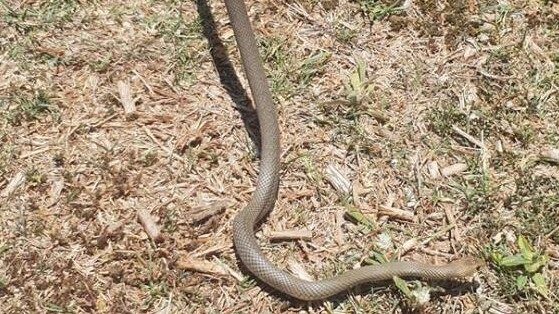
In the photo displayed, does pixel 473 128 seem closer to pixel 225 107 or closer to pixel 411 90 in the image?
pixel 411 90

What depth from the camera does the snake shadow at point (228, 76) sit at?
5.15 metres

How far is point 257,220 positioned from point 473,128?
1.88 metres

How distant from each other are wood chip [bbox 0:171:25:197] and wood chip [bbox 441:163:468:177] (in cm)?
301

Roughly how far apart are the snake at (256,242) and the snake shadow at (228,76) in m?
0.20

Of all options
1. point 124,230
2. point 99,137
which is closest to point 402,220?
point 124,230

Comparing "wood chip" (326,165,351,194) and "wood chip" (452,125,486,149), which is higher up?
"wood chip" (326,165,351,194)

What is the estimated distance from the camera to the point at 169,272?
4.42 m

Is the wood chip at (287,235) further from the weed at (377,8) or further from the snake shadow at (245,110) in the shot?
the weed at (377,8)

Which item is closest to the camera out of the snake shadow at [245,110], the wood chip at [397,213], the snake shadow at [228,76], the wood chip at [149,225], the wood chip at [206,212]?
the snake shadow at [245,110]

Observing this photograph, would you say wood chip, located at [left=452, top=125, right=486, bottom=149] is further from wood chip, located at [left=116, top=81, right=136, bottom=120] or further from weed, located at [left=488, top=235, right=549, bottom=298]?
wood chip, located at [left=116, top=81, right=136, bottom=120]

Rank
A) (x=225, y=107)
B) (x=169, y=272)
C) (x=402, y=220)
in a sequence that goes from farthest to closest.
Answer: (x=225, y=107)
(x=402, y=220)
(x=169, y=272)

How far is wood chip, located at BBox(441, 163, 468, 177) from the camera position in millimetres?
5066

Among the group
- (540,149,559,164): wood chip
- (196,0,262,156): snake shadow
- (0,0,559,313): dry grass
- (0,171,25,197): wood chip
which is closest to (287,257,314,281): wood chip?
(0,0,559,313): dry grass

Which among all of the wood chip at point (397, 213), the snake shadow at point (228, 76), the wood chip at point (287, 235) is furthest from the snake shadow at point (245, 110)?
the wood chip at point (397, 213)
